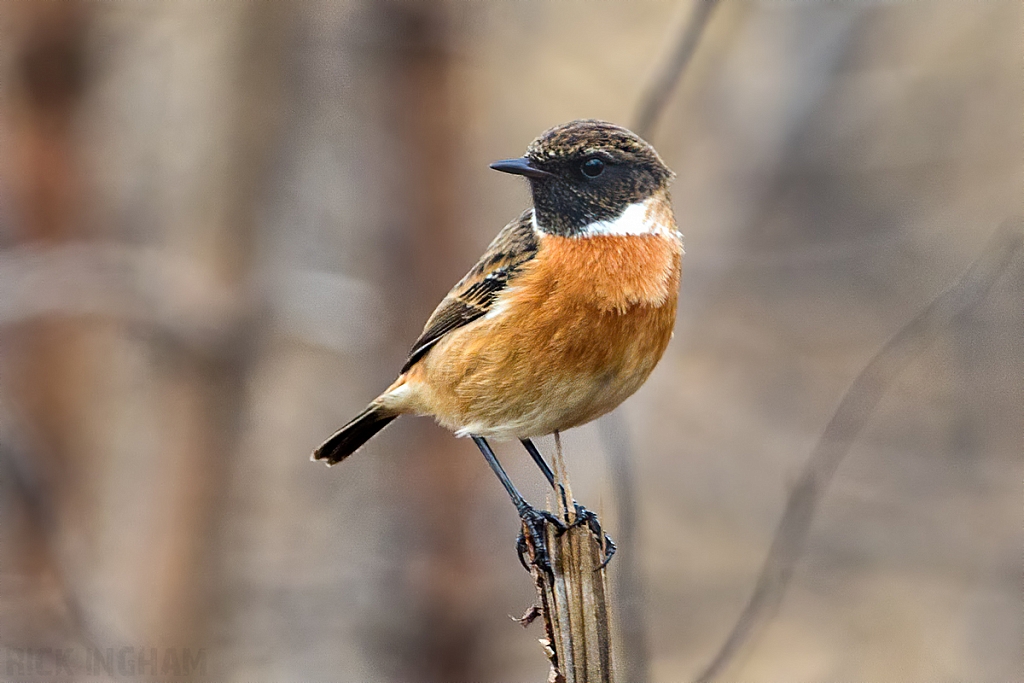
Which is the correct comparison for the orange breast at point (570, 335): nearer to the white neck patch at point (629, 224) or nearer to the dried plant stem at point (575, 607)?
the white neck patch at point (629, 224)

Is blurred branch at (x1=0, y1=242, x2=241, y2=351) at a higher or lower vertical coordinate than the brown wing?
higher

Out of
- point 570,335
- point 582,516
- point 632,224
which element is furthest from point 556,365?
point 632,224

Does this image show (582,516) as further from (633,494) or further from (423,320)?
(423,320)

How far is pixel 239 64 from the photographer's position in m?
8.35

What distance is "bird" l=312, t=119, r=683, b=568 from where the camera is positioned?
422cm

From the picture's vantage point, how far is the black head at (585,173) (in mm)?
4477

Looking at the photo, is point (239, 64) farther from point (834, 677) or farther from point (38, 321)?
point (834, 677)

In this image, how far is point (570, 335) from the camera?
422 cm

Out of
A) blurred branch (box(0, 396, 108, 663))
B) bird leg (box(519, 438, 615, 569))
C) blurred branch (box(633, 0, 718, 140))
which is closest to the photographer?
bird leg (box(519, 438, 615, 569))

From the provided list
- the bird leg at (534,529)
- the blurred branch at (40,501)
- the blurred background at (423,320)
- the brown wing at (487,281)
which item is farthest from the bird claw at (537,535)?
the blurred branch at (40,501)

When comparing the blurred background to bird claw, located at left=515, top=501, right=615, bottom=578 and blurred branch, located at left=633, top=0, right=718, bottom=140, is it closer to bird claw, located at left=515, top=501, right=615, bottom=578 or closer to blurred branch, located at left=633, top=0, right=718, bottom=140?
blurred branch, located at left=633, top=0, right=718, bottom=140

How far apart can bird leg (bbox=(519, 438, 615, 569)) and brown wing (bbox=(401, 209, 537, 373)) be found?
2.18ft

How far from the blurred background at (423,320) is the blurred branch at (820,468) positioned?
72.1 inches

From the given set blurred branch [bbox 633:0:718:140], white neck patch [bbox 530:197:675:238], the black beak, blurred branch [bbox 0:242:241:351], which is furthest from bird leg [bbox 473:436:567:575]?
blurred branch [bbox 0:242:241:351]
